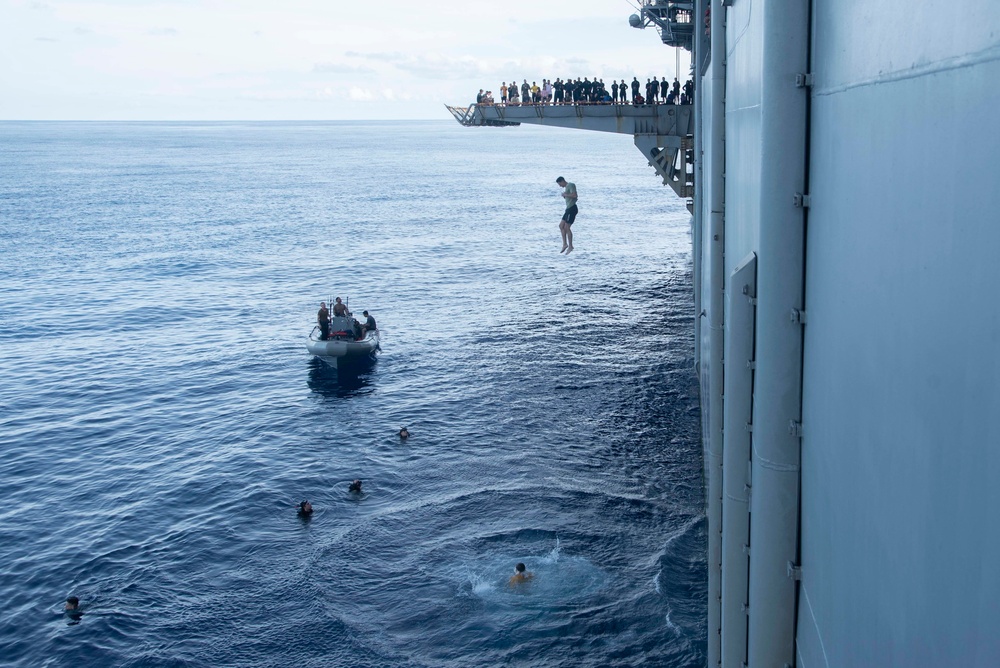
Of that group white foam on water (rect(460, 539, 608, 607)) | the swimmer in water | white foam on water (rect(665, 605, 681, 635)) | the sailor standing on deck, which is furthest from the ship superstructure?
the sailor standing on deck

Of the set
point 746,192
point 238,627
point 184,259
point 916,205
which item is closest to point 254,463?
point 238,627

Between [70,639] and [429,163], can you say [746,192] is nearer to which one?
[70,639]

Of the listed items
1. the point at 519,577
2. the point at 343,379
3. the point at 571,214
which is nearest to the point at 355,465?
the point at 343,379

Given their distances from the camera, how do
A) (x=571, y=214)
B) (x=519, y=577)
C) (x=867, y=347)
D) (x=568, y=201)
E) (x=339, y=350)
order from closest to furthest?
(x=867, y=347), (x=519, y=577), (x=571, y=214), (x=568, y=201), (x=339, y=350)

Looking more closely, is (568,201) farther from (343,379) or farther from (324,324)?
(324,324)

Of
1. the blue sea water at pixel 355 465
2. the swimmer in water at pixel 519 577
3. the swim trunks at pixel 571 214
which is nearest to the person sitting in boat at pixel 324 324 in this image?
the blue sea water at pixel 355 465

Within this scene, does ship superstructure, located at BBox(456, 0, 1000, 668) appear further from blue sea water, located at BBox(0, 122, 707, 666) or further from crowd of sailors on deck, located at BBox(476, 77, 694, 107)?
crowd of sailors on deck, located at BBox(476, 77, 694, 107)

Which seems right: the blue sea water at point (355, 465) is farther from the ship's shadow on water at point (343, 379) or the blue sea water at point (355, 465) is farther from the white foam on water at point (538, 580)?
the ship's shadow on water at point (343, 379)
